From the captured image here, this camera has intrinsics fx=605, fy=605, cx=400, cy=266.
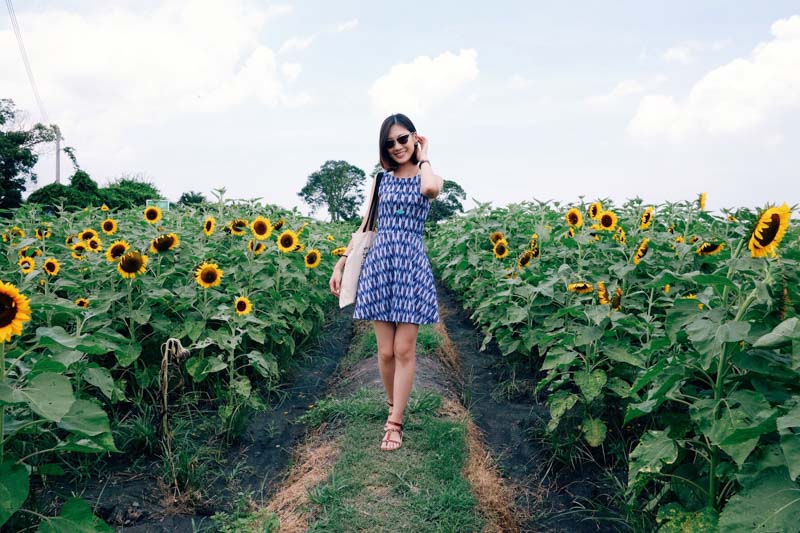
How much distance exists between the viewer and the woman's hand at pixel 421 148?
11.4ft

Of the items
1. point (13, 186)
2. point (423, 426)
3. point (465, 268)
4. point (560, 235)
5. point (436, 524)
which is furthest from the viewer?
point (13, 186)

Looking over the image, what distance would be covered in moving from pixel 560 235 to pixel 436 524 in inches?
120

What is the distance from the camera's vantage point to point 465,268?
742 cm

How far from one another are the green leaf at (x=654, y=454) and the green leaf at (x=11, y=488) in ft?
6.95

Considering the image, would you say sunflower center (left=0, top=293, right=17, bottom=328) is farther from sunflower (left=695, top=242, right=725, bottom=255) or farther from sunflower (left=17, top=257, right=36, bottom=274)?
sunflower (left=695, top=242, right=725, bottom=255)

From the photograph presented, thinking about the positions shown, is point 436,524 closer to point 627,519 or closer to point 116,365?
point 627,519

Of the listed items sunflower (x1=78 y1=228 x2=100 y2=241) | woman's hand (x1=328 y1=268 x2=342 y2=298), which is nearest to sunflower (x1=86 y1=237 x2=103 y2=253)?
sunflower (x1=78 y1=228 x2=100 y2=241)

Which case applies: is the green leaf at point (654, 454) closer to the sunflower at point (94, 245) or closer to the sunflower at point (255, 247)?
the sunflower at point (255, 247)

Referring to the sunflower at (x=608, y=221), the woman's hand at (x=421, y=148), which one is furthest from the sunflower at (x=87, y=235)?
the sunflower at (x=608, y=221)

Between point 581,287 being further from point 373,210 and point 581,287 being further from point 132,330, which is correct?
point 132,330

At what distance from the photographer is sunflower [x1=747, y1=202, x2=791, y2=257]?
6.89ft

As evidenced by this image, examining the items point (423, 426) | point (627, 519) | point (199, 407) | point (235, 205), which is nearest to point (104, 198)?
point (235, 205)

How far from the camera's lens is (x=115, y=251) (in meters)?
4.03

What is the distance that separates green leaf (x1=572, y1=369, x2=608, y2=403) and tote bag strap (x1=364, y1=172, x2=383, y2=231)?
58.7 inches
